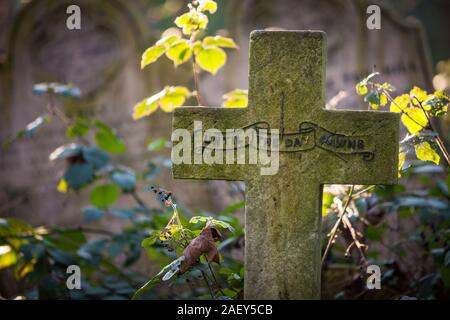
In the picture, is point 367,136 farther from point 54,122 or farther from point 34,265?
point 54,122

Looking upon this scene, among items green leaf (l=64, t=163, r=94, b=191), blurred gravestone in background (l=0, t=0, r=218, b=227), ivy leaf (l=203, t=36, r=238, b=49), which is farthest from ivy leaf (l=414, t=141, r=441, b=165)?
blurred gravestone in background (l=0, t=0, r=218, b=227)

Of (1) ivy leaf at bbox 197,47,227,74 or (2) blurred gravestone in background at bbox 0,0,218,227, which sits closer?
(1) ivy leaf at bbox 197,47,227,74

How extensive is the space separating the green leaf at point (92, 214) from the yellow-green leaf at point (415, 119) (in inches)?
71.0

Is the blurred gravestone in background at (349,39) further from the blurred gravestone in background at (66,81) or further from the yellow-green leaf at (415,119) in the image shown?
the yellow-green leaf at (415,119)

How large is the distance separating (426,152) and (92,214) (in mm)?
1894

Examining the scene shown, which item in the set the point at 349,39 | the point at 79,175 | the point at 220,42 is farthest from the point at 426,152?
the point at 349,39

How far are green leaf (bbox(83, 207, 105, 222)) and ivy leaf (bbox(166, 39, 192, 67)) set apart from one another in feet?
3.80

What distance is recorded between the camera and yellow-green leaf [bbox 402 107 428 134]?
223 cm

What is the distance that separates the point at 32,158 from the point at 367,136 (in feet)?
11.0

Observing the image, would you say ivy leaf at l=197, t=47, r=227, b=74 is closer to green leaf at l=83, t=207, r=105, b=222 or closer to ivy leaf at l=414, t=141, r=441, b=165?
ivy leaf at l=414, t=141, r=441, b=165

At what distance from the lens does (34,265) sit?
285 cm

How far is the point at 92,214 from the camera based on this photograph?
10.8 feet

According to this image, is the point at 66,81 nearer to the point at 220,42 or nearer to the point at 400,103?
the point at 220,42
